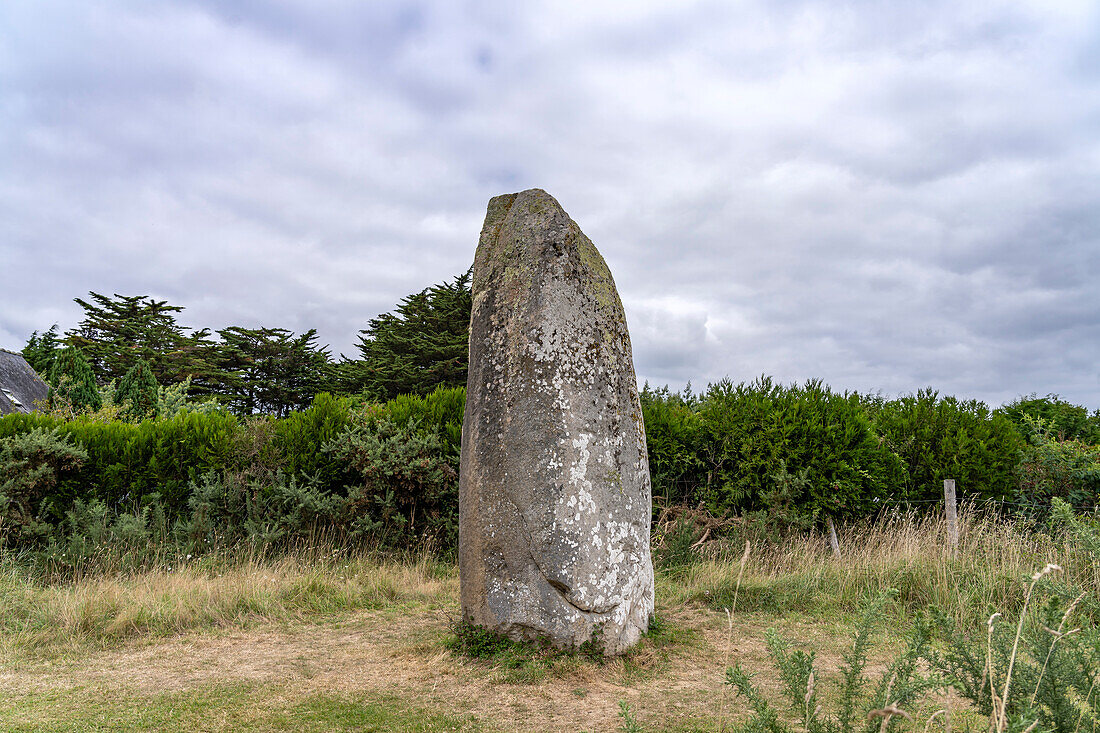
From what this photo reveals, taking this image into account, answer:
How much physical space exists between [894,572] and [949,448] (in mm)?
2989

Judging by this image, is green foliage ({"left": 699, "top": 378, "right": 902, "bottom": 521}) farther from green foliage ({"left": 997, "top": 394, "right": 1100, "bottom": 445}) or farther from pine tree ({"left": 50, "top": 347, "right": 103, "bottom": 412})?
pine tree ({"left": 50, "top": 347, "right": 103, "bottom": 412})

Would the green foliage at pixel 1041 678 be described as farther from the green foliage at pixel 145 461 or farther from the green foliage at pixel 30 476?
the green foliage at pixel 30 476

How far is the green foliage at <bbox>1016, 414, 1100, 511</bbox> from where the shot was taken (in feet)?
32.1

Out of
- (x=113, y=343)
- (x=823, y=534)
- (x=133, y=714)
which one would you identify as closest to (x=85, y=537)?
(x=133, y=714)

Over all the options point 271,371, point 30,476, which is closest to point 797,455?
point 30,476

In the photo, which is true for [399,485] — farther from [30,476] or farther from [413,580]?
[30,476]

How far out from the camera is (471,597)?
217 inches

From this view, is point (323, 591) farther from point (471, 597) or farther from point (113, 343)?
point (113, 343)

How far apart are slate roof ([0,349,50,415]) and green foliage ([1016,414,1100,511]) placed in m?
18.7

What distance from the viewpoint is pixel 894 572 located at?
7676 millimetres

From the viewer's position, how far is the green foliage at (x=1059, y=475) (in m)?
9.77

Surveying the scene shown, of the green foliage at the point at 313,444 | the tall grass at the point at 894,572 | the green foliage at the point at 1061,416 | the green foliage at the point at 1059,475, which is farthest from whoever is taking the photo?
the green foliage at the point at 1061,416

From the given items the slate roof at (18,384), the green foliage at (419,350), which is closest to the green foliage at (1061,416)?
the green foliage at (419,350)

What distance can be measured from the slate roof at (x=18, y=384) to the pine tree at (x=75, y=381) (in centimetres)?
41
